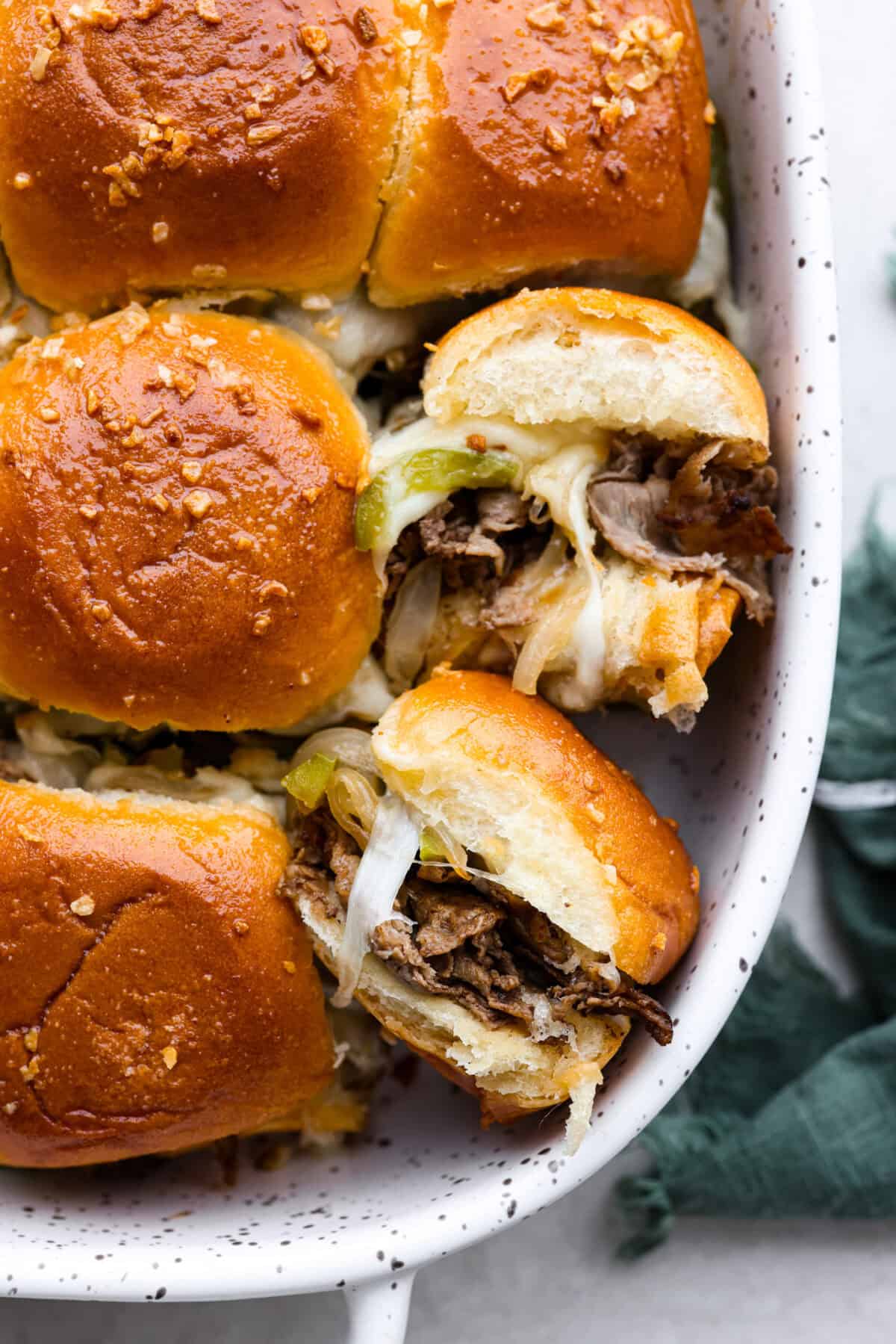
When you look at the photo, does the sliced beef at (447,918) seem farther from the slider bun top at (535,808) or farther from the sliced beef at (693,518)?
the sliced beef at (693,518)

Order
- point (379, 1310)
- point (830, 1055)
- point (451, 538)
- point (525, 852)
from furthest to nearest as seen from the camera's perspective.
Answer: point (830, 1055) → point (451, 538) → point (379, 1310) → point (525, 852)

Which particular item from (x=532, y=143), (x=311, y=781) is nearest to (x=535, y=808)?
(x=311, y=781)

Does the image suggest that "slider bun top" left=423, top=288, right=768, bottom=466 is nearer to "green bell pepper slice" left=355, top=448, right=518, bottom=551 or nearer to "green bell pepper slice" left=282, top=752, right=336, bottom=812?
"green bell pepper slice" left=355, top=448, right=518, bottom=551

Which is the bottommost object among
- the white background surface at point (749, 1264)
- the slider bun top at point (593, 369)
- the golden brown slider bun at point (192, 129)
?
the white background surface at point (749, 1264)

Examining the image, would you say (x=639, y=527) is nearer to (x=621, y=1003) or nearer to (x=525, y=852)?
(x=525, y=852)

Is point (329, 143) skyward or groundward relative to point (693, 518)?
skyward

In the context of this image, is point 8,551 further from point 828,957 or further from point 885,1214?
point 885,1214

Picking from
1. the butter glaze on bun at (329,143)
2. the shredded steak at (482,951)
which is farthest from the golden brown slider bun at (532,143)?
the shredded steak at (482,951)

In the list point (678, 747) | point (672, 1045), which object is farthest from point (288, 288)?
point (672, 1045)
